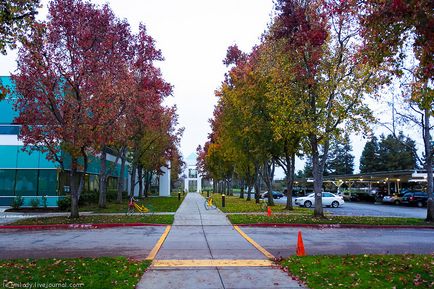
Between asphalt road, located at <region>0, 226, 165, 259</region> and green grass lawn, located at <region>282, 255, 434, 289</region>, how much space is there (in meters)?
4.34

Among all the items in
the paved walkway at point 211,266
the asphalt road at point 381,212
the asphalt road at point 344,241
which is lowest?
the asphalt road at point 381,212

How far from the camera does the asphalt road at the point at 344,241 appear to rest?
11914mm

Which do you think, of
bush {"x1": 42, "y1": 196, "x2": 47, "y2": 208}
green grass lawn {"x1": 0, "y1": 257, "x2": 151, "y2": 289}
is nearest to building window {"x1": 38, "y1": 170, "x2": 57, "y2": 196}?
bush {"x1": 42, "y1": 196, "x2": 47, "y2": 208}

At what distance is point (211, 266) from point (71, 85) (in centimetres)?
1477

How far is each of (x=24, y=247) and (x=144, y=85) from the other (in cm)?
1830

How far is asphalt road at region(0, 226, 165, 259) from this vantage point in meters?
11.2

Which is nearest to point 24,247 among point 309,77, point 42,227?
point 42,227

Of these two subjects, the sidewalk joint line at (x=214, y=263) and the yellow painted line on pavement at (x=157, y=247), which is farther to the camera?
the yellow painted line on pavement at (x=157, y=247)

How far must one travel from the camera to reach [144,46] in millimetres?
28141

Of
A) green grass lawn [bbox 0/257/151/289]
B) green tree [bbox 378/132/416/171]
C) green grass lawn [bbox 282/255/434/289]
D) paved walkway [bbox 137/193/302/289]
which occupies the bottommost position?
paved walkway [bbox 137/193/302/289]

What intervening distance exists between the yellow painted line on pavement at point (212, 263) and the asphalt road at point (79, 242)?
1.28m

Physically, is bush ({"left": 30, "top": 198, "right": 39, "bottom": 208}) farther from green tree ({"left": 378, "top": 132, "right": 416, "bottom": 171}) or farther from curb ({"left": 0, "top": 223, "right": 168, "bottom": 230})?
green tree ({"left": 378, "top": 132, "right": 416, "bottom": 171})

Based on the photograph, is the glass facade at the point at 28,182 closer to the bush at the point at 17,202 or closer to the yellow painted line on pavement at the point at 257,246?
the bush at the point at 17,202

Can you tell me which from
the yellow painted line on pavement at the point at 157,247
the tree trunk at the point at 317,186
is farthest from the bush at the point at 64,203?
the tree trunk at the point at 317,186
